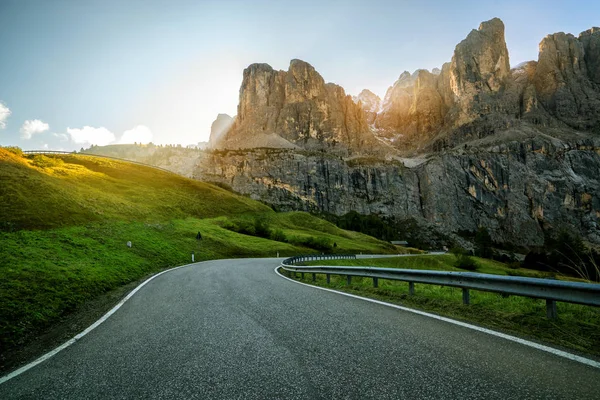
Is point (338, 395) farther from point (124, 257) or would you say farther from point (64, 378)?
point (124, 257)

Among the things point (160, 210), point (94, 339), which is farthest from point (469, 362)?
point (160, 210)

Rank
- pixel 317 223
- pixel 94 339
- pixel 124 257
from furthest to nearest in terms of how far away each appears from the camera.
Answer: pixel 317 223 → pixel 124 257 → pixel 94 339

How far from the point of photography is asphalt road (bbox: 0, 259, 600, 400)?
340cm

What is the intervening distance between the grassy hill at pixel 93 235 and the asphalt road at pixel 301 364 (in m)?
3.56

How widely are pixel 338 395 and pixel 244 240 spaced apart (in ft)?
194

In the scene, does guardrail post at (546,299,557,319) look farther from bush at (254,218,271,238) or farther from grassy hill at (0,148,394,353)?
bush at (254,218,271,238)

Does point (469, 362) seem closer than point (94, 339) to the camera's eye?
Yes

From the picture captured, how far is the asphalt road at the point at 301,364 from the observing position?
134 inches

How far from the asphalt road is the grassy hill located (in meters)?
3.56

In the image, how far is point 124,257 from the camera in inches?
971

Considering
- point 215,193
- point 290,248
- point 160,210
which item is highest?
point 215,193

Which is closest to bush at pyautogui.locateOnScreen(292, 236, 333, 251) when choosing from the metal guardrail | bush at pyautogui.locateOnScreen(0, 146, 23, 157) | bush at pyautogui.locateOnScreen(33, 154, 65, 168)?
bush at pyautogui.locateOnScreen(33, 154, 65, 168)

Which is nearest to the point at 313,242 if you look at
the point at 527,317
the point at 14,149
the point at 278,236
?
the point at 278,236

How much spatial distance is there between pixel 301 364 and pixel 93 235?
31385 mm
